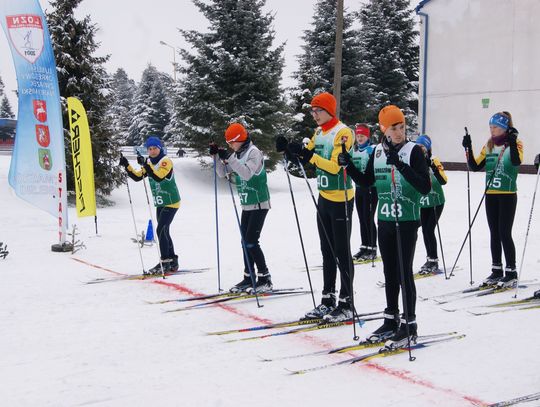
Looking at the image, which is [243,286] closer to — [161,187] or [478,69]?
[161,187]

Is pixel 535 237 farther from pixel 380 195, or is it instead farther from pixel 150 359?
pixel 150 359

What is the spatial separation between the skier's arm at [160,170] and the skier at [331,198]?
9.34 feet

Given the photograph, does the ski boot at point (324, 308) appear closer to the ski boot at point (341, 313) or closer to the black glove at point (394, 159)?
the ski boot at point (341, 313)

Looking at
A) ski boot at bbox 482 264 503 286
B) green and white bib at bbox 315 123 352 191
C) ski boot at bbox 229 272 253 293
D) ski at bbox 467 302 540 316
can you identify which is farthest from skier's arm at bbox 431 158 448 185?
ski boot at bbox 229 272 253 293

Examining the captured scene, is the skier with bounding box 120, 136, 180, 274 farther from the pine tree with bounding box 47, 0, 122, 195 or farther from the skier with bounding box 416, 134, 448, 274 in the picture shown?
the pine tree with bounding box 47, 0, 122, 195

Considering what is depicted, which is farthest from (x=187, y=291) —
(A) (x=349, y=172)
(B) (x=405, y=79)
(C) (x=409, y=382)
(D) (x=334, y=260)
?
(B) (x=405, y=79)

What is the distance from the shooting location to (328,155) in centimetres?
505

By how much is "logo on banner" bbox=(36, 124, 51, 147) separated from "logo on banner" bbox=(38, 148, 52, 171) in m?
0.10

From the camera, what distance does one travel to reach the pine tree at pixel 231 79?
67.7ft

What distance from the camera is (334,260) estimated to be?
5289mm

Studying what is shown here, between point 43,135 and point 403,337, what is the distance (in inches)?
296

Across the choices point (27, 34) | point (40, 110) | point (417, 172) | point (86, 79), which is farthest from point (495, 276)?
point (86, 79)

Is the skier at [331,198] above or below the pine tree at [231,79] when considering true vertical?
below

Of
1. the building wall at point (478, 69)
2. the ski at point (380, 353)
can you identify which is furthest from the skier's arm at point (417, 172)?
the building wall at point (478, 69)
